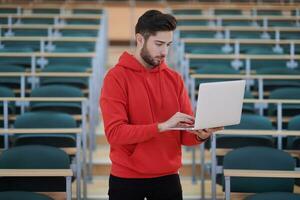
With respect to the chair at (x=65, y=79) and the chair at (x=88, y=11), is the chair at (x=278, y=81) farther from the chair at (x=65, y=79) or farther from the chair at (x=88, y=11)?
the chair at (x=88, y=11)

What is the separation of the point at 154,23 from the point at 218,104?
0.39 meters

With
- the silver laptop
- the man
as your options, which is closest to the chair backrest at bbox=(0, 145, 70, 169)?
the man

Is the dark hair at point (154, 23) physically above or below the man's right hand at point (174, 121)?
above

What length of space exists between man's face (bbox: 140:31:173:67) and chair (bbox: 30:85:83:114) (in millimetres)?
2703

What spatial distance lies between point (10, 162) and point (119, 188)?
1313 millimetres

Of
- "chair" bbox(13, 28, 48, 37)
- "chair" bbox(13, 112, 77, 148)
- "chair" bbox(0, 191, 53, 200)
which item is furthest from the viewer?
"chair" bbox(13, 28, 48, 37)

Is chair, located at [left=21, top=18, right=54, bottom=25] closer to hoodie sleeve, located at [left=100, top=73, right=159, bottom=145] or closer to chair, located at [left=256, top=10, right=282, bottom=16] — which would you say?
chair, located at [left=256, top=10, right=282, bottom=16]

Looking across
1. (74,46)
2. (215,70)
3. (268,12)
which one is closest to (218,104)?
(215,70)

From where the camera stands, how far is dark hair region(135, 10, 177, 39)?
2.12 metres

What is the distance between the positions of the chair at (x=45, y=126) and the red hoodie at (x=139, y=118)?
1.94 m

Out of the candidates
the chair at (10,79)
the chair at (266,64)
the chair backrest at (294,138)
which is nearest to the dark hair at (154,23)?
the chair backrest at (294,138)

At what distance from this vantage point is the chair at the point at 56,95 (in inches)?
187

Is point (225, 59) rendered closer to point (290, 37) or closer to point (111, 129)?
point (290, 37)

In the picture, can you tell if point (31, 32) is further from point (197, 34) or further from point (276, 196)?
point (276, 196)
